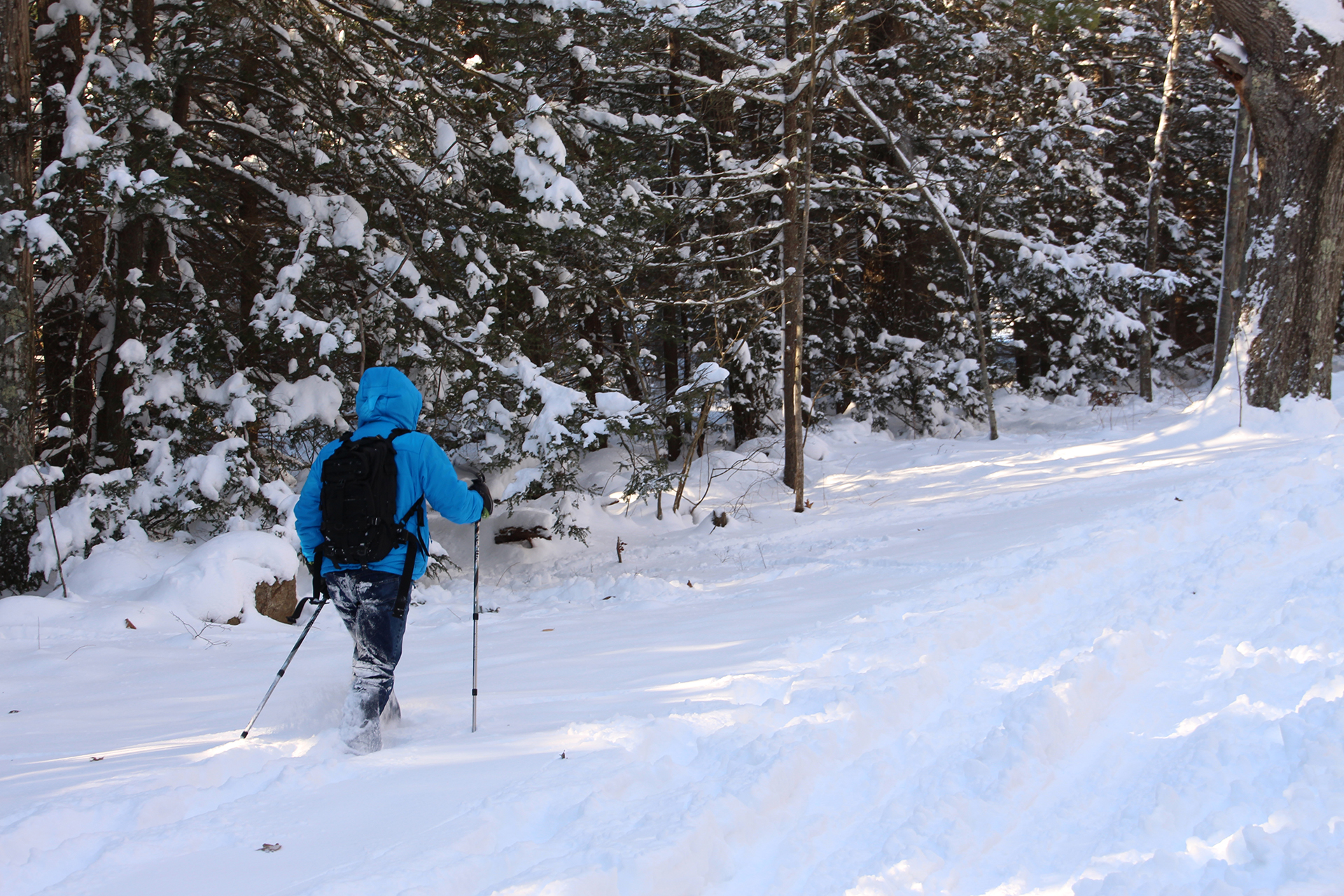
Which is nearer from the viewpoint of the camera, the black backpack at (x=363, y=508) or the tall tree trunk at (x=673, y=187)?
the black backpack at (x=363, y=508)

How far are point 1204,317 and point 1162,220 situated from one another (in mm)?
4083

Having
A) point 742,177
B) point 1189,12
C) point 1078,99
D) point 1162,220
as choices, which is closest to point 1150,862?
point 742,177

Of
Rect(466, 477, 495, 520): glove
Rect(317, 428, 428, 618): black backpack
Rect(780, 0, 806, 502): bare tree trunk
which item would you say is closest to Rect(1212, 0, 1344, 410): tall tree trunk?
Rect(780, 0, 806, 502): bare tree trunk

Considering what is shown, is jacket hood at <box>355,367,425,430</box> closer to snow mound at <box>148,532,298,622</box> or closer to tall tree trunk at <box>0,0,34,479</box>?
snow mound at <box>148,532,298,622</box>

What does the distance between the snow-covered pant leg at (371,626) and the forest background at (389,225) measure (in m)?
4.16

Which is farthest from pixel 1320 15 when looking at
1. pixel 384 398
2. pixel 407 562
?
pixel 407 562

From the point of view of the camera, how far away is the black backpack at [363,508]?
3.65 m

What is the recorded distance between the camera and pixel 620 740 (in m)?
3.46

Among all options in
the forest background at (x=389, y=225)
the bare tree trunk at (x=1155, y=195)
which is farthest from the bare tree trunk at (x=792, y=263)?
the bare tree trunk at (x=1155, y=195)

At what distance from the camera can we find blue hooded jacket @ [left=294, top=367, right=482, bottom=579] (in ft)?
12.6

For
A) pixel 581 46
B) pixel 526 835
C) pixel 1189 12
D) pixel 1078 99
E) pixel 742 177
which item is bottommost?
pixel 526 835

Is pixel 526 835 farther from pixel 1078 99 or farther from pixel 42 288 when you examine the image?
pixel 1078 99

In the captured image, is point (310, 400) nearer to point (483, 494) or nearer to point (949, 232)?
point (483, 494)

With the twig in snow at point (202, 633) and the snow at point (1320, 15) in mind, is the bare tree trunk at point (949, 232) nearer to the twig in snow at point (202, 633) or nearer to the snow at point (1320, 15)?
the snow at point (1320, 15)
